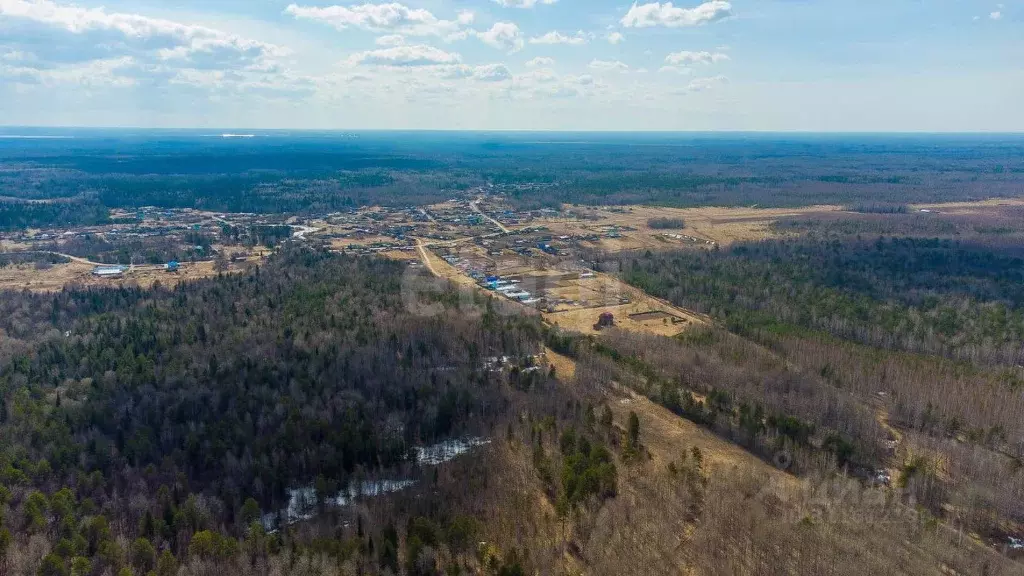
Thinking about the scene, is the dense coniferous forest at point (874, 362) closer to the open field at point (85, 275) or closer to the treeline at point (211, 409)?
the treeline at point (211, 409)

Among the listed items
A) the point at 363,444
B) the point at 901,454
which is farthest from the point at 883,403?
the point at 363,444

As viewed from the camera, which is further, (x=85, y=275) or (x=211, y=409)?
(x=85, y=275)

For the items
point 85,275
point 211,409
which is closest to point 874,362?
→ point 211,409

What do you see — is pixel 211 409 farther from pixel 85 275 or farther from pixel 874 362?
pixel 85 275

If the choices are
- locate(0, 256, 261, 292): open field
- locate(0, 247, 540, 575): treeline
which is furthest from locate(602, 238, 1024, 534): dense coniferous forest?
locate(0, 256, 261, 292): open field

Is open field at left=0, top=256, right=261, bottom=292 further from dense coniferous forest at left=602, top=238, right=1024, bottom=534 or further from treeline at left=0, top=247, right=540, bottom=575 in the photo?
dense coniferous forest at left=602, top=238, right=1024, bottom=534

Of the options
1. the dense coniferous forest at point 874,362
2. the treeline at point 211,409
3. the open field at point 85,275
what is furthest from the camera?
the open field at point 85,275

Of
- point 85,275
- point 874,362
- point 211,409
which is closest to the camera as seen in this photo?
point 211,409

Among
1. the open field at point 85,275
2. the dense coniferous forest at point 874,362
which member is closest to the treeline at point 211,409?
the open field at point 85,275
